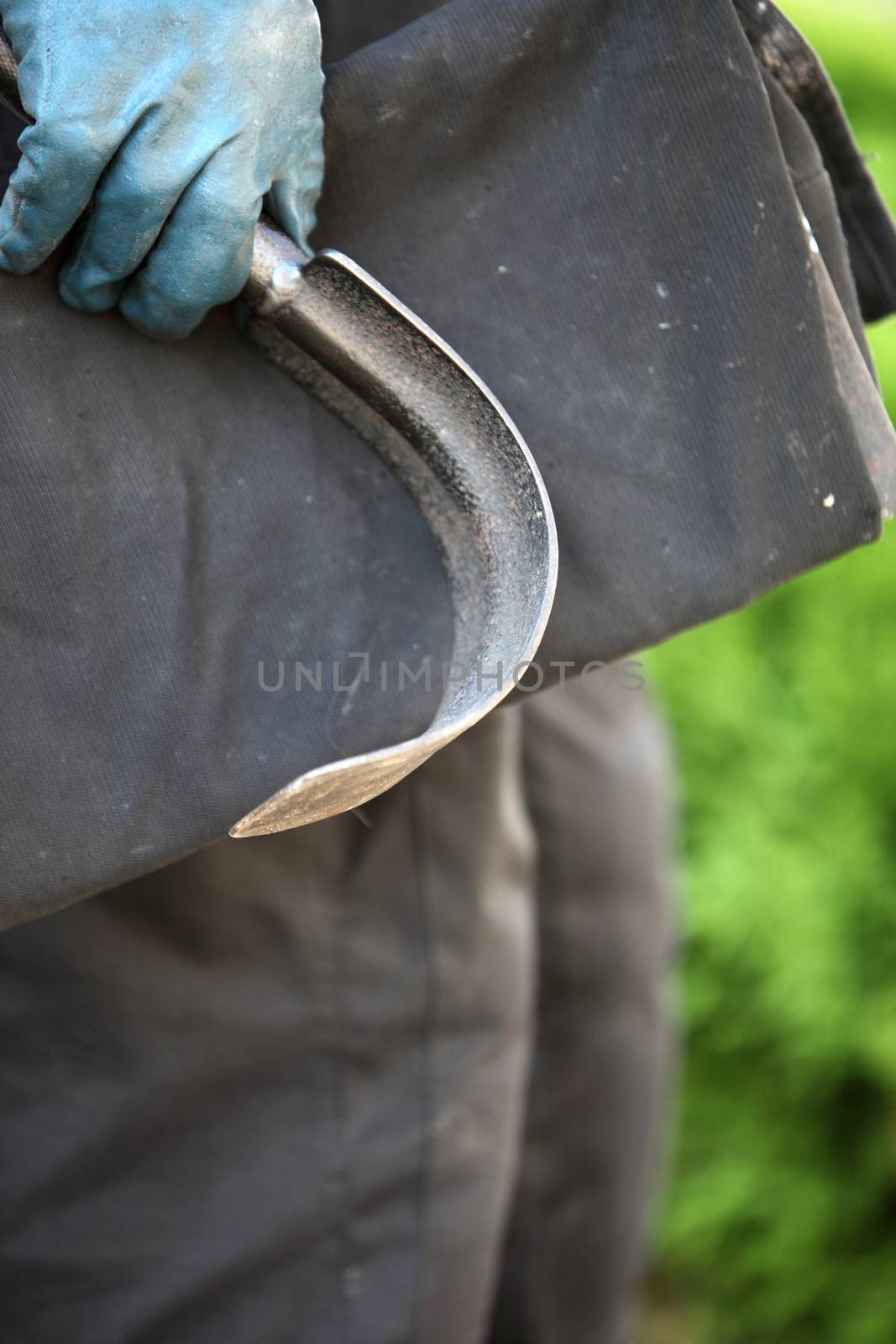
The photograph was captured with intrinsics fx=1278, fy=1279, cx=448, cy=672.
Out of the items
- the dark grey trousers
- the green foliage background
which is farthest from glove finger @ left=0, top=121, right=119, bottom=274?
the green foliage background

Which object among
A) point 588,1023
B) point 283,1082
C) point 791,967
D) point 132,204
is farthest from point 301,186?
point 791,967

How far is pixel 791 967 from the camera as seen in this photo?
1719 mm

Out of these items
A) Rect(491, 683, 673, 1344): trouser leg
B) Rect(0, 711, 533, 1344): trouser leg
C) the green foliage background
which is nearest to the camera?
Rect(0, 711, 533, 1344): trouser leg

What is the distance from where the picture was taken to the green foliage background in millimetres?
1739

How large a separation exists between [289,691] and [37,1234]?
43 centimetres

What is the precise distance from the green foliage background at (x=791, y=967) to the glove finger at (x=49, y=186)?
133cm

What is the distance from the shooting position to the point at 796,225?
2.46 feet

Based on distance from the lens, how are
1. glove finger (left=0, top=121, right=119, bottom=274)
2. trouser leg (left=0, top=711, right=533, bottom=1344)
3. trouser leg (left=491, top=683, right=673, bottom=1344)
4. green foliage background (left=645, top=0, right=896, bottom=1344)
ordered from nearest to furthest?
1. glove finger (left=0, top=121, right=119, bottom=274)
2. trouser leg (left=0, top=711, right=533, bottom=1344)
3. trouser leg (left=491, top=683, right=673, bottom=1344)
4. green foliage background (left=645, top=0, right=896, bottom=1344)

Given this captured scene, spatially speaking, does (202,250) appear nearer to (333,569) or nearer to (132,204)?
(132,204)

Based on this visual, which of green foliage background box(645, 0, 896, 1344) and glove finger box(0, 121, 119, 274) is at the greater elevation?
glove finger box(0, 121, 119, 274)

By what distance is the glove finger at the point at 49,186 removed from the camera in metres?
0.63

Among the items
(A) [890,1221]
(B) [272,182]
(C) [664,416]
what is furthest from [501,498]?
(A) [890,1221]

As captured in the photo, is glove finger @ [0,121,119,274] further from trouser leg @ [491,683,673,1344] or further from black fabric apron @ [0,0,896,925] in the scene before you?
trouser leg @ [491,683,673,1344]

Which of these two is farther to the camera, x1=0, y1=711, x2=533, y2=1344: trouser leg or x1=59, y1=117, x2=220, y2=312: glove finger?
x1=0, y1=711, x2=533, y2=1344: trouser leg
